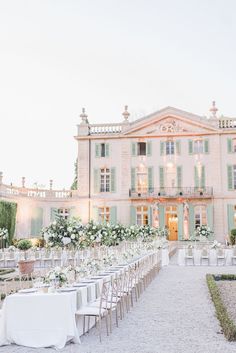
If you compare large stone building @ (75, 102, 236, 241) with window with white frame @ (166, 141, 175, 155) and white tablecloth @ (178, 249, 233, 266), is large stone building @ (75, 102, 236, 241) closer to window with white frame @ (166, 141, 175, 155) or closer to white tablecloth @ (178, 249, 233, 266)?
window with white frame @ (166, 141, 175, 155)

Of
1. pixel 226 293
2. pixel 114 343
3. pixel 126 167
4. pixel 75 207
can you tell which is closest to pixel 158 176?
pixel 126 167

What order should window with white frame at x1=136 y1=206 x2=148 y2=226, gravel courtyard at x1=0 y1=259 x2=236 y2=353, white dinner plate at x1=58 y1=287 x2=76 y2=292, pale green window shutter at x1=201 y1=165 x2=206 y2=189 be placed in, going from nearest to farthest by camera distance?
1. gravel courtyard at x1=0 y1=259 x2=236 y2=353
2. white dinner plate at x1=58 y1=287 x2=76 y2=292
3. pale green window shutter at x1=201 y1=165 x2=206 y2=189
4. window with white frame at x1=136 y1=206 x2=148 y2=226

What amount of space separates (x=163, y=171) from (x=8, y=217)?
940cm

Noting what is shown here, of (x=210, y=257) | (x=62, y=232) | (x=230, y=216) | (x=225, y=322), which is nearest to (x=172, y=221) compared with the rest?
(x=230, y=216)

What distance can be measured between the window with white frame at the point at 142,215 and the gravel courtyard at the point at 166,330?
1677cm

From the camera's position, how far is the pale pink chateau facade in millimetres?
26141

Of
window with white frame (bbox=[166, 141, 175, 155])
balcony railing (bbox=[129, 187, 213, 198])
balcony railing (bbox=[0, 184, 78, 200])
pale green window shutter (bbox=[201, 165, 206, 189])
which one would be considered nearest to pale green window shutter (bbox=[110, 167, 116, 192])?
balcony railing (bbox=[129, 187, 213, 198])

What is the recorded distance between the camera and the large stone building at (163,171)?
26203 millimetres

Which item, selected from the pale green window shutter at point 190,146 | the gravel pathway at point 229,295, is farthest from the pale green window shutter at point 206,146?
the gravel pathway at point 229,295

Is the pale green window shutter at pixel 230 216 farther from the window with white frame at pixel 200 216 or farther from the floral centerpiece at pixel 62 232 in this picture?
the floral centerpiece at pixel 62 232

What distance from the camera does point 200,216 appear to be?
86.4 ft

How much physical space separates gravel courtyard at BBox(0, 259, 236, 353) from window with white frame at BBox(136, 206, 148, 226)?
1677 centimetres

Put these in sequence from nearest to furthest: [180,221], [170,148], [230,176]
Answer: [230,176] → [180,221] → [170,148]

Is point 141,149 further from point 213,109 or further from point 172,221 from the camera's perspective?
point 213,109
